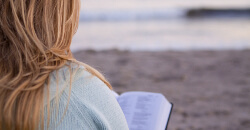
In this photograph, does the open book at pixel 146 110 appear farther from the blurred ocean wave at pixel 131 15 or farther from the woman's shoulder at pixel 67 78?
the blurred ocean wave at pixel 131 15

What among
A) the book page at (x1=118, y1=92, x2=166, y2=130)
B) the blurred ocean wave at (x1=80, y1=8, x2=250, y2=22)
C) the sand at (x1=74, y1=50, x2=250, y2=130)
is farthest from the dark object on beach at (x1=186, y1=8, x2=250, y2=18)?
the book page at (x1=118, y1=92, x2=166, y2=130)

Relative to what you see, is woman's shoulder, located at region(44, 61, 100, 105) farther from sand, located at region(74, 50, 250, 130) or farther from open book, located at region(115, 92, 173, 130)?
sand, located at region(74, 50, 250, 130)

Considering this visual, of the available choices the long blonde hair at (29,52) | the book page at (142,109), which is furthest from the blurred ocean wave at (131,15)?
the long blonde hair at (29,52)

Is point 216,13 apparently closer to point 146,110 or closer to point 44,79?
point 146,110

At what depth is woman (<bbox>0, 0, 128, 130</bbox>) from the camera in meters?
0.75

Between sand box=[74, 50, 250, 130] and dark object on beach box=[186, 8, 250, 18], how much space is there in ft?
32.2

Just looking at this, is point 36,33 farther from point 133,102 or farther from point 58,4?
point 133,102

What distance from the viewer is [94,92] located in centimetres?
78

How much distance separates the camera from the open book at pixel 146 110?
4.26ft

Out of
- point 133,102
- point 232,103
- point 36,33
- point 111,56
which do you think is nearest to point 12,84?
A: point 36,33

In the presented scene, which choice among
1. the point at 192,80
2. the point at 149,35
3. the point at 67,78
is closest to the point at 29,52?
the point at 67,78

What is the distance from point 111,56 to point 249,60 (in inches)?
78.6

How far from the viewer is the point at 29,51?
2.62ft

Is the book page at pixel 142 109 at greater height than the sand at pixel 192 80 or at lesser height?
greater
